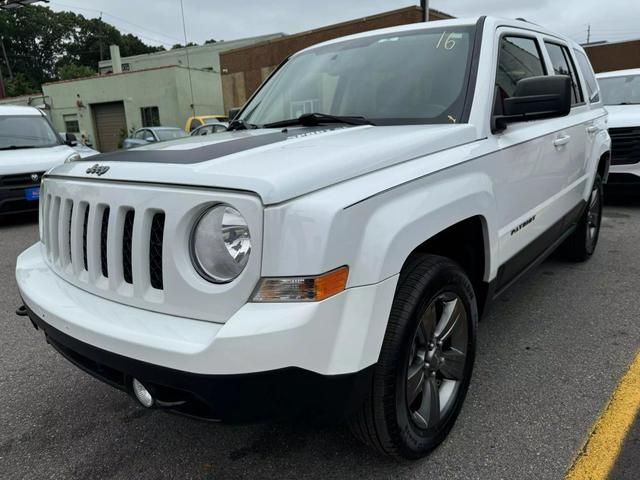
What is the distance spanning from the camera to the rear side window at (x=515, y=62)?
2738 mm

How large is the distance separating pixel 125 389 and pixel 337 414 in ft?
2.52

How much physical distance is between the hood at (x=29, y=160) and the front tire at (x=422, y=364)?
664 cm

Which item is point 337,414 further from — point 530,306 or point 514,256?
point 530,306

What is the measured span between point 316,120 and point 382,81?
1.43 ft

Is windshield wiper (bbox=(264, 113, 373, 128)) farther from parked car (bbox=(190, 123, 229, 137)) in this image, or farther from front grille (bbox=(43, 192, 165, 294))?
front grille (bbox=(43, 192, 165, 294))

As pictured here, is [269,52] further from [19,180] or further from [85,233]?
[85,233]

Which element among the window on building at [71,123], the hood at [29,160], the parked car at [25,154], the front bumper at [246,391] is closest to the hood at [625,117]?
the front bumper at [246,391]

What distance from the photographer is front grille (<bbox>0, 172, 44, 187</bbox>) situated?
7.11m

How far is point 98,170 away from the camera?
1996mm

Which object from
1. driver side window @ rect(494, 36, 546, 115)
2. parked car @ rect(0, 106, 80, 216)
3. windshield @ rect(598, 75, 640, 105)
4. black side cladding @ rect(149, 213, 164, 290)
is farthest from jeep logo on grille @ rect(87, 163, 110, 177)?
windshield @ rect(598, 75, 640, 105)

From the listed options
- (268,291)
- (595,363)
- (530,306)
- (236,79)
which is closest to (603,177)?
(530,306)

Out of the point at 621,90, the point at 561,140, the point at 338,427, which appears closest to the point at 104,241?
the point at 338,427

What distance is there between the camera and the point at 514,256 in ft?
8.89

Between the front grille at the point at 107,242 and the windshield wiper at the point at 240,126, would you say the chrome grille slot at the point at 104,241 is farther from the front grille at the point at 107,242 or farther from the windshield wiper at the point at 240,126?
the windshield wiper at the point at 240,126
